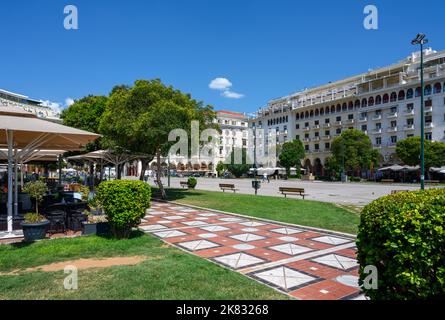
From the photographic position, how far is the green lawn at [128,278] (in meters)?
4.48

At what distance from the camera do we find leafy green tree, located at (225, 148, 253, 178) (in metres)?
67.2

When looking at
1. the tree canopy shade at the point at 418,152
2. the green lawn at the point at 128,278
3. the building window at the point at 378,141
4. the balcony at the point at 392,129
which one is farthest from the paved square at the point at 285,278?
the building window at the point at 378,141

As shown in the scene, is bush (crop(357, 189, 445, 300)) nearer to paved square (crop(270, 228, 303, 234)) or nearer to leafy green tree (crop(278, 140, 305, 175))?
paved square (crop(270, 228, 303, 234))

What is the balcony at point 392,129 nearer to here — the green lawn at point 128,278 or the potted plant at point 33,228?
the green lawn at point 128,278

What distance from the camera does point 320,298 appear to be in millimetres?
4531

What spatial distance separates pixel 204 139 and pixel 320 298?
14970mm

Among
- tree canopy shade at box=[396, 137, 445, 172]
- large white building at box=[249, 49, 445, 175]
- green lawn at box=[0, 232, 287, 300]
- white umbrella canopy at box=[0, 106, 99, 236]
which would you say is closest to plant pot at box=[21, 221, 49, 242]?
green lawn at box=[0, 232, 287, 300]

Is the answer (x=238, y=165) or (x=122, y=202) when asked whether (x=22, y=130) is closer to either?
(x=122, y=202)

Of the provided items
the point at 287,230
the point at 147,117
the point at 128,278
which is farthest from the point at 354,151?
the point at 128,278

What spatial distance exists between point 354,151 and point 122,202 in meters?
46.1

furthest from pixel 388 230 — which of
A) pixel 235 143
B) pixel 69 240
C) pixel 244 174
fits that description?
pixel 235 143

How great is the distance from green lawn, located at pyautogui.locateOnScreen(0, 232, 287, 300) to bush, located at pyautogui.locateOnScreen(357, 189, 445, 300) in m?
1.82

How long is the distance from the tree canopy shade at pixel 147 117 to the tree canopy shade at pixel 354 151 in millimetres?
35515
